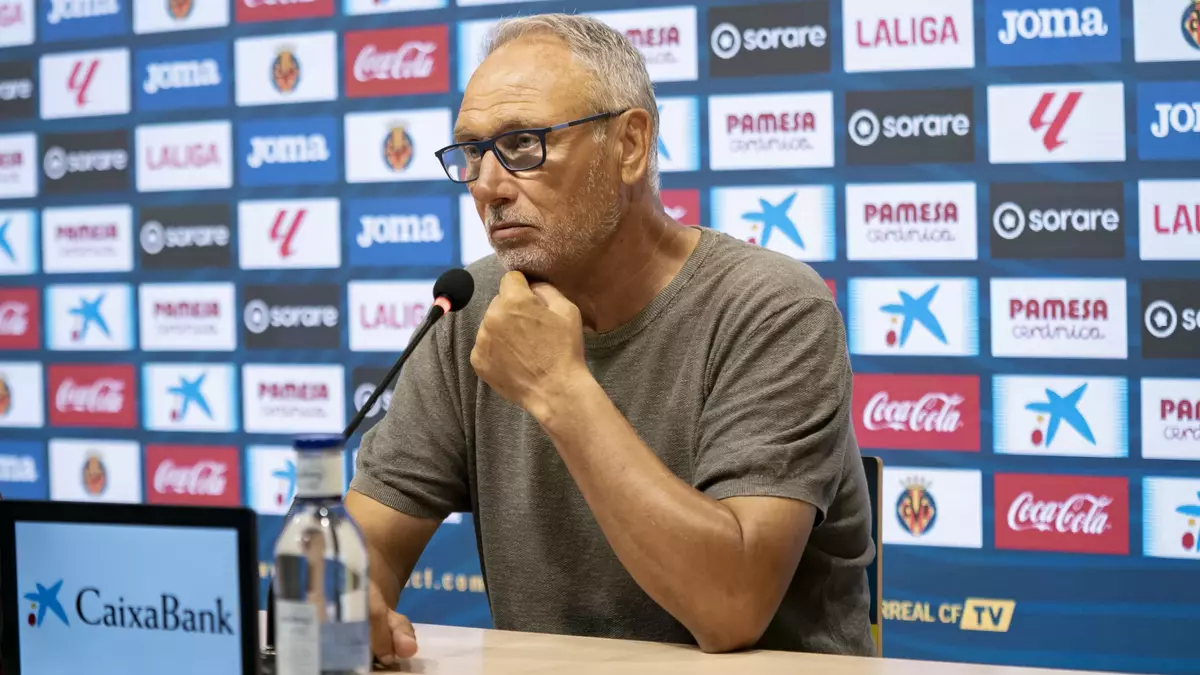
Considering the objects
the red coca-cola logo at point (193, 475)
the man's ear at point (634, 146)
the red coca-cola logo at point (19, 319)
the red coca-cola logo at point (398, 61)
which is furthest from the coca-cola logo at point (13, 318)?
the man's ear at point (634, 146)

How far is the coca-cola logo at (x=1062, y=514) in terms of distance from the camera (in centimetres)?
294

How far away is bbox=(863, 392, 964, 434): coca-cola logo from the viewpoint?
304 centimetres

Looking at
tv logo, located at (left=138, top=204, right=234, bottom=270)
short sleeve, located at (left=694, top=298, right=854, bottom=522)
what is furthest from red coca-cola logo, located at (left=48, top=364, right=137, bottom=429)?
short sleeve, located at (left=694, top=298, right=854, bottom=522)

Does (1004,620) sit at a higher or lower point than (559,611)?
lower

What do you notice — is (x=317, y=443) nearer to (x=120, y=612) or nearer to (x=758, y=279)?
(x=120, y=612)

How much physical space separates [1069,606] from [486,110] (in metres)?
2.10

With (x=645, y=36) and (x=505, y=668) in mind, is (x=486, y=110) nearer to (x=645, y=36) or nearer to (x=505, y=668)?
(x=505, y=668)

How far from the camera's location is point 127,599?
1.09 m

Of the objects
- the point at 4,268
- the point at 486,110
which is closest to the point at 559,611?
the point at 486,110

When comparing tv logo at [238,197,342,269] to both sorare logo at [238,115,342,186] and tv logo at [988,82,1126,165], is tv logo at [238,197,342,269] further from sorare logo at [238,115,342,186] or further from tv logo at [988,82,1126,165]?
tv logo at [988,82,1126,165]

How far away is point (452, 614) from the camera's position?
356 centimetres

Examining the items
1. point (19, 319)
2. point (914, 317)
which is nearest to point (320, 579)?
point (914, 317)

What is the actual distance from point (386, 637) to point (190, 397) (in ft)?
8.91

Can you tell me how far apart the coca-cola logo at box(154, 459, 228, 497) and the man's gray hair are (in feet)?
7.88
